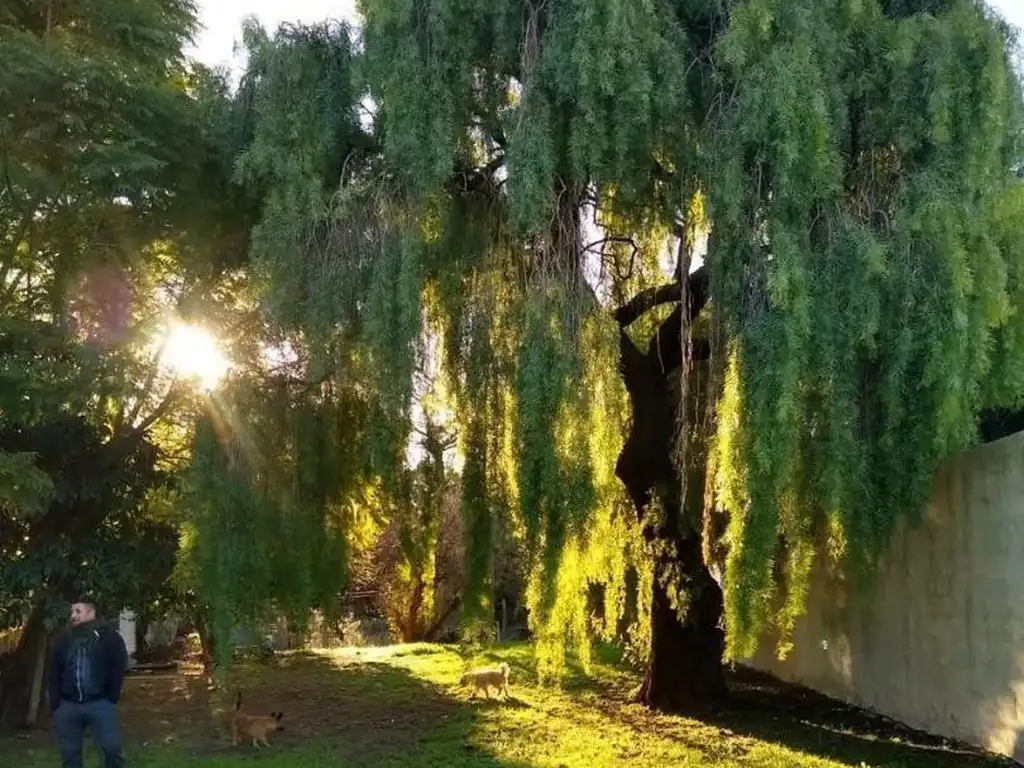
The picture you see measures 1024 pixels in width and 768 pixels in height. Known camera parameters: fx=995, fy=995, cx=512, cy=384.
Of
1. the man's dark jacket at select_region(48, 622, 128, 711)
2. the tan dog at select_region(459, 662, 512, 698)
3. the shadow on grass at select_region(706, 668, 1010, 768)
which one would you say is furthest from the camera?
the tan dog at select_region(459, 662, 512, 698)

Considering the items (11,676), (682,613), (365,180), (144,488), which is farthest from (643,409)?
(11,676)

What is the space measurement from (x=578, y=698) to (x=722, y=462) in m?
5.45

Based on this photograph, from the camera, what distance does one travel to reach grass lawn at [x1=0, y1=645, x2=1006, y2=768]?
8.12m

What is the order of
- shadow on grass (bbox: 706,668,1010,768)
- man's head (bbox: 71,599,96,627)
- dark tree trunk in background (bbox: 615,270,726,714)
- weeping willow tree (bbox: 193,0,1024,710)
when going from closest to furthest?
weeping willow tree (bbox: 193,0,1024,710), man's head (bbox: 71,599,96,627), shadow on grass (bbox: 706,668,1010,768), dark tree trunk in background (bbox: 615,270,726,714)

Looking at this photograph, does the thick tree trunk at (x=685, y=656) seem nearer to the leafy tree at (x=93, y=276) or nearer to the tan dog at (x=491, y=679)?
the tan dog at (x=491, y=679)

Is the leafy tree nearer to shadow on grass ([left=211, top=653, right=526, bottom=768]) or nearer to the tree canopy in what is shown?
the tree canopy

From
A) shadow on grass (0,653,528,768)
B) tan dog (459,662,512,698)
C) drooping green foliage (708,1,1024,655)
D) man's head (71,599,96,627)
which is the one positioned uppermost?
drooping green foliage (708,1,1024,655)

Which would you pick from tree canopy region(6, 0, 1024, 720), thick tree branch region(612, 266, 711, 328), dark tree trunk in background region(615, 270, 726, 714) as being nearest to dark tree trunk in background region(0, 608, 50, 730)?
tree canopy region(6, 0, 1024, 720)

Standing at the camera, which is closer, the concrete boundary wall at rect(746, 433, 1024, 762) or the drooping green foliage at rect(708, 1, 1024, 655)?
the drooping green foliage at rect(708, 1, 1024, 655)

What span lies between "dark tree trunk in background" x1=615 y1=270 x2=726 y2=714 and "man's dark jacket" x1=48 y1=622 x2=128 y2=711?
498 cm

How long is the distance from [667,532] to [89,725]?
5.36 m

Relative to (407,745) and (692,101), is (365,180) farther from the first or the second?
(407,745)

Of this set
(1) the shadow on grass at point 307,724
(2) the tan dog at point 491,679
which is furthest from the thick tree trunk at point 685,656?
(1) the shadow on grass at point 307,724

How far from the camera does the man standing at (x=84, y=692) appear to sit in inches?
258
